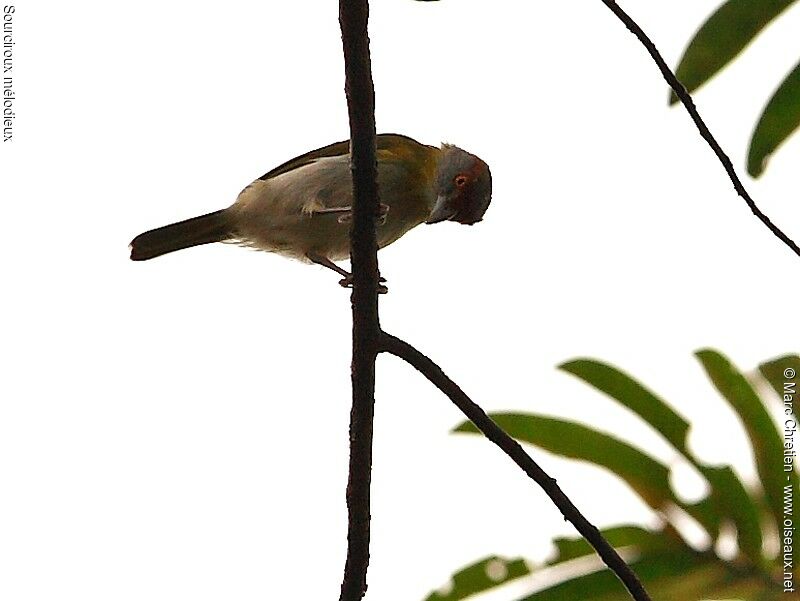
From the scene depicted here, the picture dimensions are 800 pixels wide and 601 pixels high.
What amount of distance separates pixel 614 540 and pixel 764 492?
0.51 m

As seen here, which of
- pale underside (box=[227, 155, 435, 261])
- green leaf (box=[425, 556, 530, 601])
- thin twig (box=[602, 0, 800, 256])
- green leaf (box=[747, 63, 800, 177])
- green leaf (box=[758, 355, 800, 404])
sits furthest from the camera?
pale underside (box=[227, 155, 435, 261])

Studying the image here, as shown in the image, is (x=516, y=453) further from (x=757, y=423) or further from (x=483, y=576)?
(x=757, y=423)

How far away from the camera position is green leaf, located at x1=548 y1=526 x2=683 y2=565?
3.25 m

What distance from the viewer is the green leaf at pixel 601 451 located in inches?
130

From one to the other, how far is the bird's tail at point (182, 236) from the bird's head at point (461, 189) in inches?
34.2

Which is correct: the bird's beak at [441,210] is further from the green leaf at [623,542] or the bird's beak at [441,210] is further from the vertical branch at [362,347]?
the vertical branch at [362,347]

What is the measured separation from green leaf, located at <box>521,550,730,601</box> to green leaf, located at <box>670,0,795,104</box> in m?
1.46

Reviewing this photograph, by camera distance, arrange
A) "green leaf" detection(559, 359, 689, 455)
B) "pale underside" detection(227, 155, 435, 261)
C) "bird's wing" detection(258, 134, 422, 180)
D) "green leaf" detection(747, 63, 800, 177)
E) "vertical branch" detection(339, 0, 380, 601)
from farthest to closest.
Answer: "bird's wing" detection(258, 134, 422, 180)
"pale underside" detection(227, 155, 435, 261)
"green leaf" detection(559, 359, 689, 455)
"green leaf" detection(747, 63, 800, 177)
"vertical branch" detection(339, 0, 380, 601)

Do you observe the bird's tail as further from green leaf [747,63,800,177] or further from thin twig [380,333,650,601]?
green leaf [747,63,800,177]

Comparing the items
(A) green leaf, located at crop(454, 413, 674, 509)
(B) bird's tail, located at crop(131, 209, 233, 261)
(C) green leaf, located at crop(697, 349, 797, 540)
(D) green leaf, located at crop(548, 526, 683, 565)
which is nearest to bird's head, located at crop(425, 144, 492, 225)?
(B) bird's tail, located at crop(131, 209, 233, 261)

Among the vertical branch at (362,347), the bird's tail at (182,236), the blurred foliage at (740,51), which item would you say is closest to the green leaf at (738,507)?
the blurred foliage at (740,51)

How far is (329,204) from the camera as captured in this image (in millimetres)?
3805

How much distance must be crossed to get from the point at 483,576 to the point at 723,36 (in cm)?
184

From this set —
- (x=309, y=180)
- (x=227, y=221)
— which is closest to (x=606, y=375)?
(x=309, y=180)
